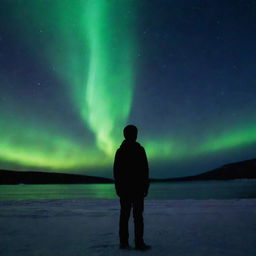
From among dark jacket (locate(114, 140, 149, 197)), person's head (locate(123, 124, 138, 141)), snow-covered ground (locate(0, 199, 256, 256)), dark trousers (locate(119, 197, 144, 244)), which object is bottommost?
snow-covered ground (locate(0, 199, 256, 256))

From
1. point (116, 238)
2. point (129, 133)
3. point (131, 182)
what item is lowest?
point (116, 238)

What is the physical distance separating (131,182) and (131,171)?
19cm

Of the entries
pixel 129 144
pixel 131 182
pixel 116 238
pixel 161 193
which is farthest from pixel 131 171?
pixel 161 193

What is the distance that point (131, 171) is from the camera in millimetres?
4742

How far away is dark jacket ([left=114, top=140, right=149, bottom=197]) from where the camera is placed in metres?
4.65

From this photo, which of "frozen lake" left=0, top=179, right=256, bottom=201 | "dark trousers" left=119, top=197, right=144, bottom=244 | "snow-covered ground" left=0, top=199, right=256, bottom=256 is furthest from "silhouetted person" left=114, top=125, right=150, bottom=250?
"frozen lake" left=0, top=179, right=256, bottom=201

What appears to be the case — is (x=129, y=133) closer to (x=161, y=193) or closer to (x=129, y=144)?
(x=129, y=144)

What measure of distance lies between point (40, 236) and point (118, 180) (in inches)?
102

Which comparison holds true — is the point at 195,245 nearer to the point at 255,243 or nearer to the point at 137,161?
the point at 255,243

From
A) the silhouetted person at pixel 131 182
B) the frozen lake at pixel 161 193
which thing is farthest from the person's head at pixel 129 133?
the frozen lake at pixel 161 193

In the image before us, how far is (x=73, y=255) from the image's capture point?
425 cm

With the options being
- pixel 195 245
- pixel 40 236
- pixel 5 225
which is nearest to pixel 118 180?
pixel 195 245

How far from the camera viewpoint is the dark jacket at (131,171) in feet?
15.2

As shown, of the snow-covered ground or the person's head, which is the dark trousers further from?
the person's head
